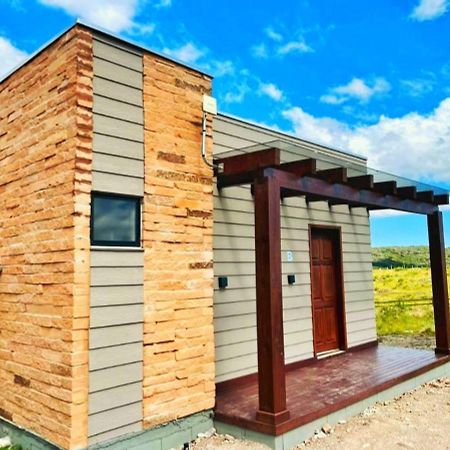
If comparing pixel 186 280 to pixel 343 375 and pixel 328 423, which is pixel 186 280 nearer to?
pixel 328 423

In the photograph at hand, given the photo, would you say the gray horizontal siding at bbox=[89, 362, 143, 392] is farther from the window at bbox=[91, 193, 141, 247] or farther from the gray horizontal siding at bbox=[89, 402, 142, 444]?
the window at bbox=[91, 193, 141, 247]

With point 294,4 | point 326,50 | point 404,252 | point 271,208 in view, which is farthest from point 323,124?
point 271,208

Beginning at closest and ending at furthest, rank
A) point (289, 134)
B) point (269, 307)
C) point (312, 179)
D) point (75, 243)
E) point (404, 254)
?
point (75, 243) → point (269, 307) → point (312, 179) → point (289, 134) → point (404, 254)

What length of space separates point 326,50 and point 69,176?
12.4 meters

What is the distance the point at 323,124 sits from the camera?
→ 6028 cm

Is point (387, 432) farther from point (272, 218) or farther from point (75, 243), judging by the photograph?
point (75, 243)

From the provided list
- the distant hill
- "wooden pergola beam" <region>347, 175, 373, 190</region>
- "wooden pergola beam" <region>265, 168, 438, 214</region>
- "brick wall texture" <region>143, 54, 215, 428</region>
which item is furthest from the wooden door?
the distant hill

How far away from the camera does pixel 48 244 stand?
12.3 feet

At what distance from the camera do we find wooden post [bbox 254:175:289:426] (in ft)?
12.7

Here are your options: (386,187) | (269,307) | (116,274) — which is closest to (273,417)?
(269,307)

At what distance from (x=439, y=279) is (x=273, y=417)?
4.51 meters

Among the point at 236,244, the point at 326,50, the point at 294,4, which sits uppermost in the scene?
the point at 326,50

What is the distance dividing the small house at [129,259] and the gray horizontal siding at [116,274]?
0.04 ft

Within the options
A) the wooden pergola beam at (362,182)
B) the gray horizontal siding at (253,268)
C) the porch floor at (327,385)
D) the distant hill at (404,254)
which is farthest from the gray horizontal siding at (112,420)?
the distant hill at (404,254)
